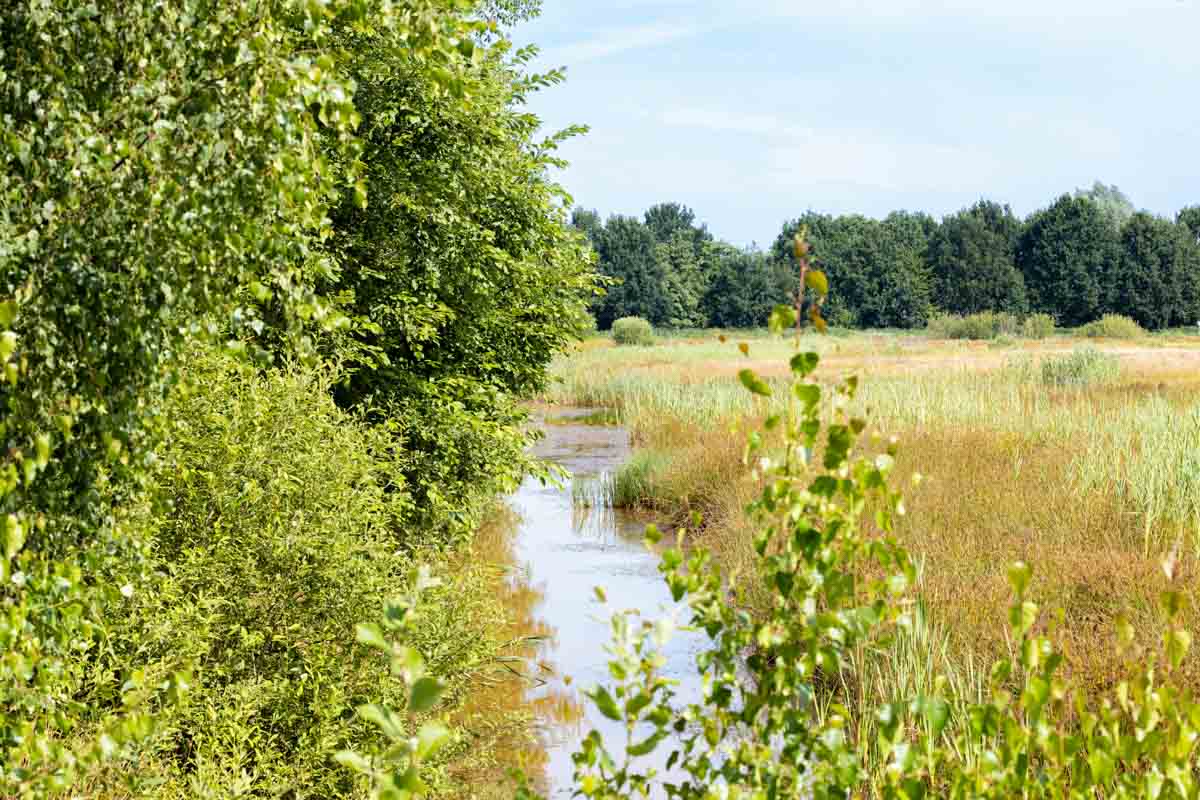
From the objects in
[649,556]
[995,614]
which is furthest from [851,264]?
[995,614]

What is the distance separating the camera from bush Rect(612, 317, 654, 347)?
5269 cm

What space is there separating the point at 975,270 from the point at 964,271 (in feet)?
2.26

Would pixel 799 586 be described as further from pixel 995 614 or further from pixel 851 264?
pixel 851 264

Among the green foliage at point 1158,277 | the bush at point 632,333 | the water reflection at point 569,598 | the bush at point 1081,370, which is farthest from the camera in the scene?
the green foliage at point 1158,277

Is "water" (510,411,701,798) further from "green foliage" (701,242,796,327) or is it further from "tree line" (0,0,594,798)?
"green foliage" (701,242,796,327)

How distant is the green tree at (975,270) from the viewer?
71.9 meters

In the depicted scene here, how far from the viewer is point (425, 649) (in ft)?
19.5

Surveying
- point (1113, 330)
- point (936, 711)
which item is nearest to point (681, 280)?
point (1113, 330)

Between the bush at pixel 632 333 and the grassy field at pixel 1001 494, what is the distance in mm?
30326

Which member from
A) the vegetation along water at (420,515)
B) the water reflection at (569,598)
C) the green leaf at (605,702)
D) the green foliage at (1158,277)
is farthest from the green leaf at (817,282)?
the green foliage at (1158,277)

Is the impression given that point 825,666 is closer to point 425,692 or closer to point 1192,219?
point 425,692

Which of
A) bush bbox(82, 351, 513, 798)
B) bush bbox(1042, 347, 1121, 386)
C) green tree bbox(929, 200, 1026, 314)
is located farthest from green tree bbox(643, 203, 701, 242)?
bush bbox(82, 351, 513, 798)

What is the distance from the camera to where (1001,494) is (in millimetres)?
9969

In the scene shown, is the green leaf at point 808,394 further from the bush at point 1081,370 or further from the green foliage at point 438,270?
the bush at point 1081,370
